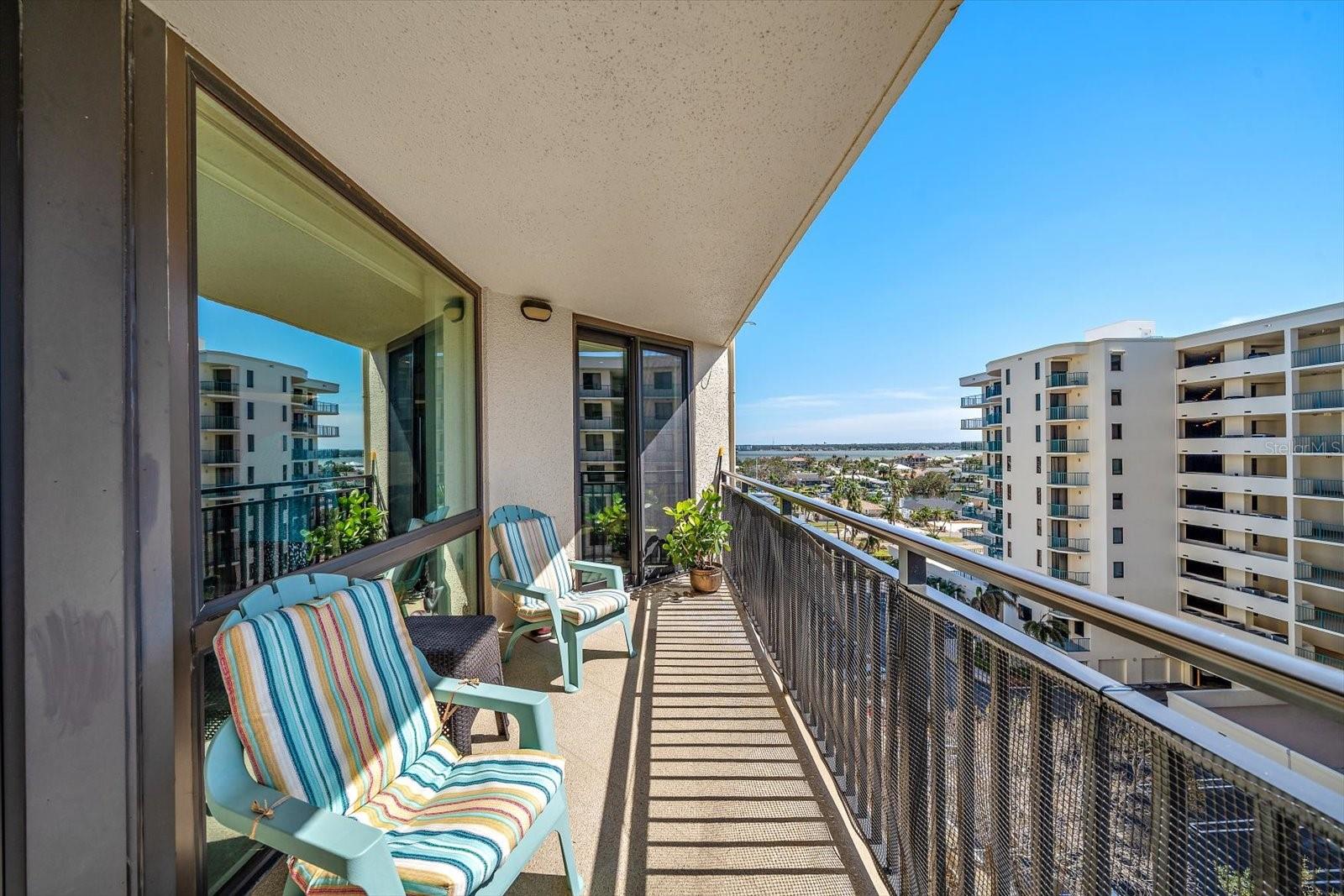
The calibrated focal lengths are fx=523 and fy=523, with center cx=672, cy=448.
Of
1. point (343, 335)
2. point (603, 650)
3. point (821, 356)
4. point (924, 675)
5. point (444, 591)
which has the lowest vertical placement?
point (603, 650)

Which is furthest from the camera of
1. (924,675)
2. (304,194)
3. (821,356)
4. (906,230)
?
(821,356)

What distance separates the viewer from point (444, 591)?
3029 mm

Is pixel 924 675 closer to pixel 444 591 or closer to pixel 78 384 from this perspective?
pixel 78 384

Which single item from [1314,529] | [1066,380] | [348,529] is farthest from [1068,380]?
[348,529]

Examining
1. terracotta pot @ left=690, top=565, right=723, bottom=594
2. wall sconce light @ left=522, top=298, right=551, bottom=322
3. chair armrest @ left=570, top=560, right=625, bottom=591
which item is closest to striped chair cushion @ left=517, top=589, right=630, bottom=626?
chair armrest @ left=570, top=560, right=625, bottom=591

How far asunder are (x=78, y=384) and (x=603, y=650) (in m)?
2.72

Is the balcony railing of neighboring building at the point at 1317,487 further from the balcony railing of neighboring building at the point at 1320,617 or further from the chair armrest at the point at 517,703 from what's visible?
the chair armrest at the point at 517,703

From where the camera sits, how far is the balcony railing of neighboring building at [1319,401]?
19.4 ft

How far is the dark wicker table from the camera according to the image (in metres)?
1.92

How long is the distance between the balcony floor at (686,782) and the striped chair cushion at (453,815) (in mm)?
396

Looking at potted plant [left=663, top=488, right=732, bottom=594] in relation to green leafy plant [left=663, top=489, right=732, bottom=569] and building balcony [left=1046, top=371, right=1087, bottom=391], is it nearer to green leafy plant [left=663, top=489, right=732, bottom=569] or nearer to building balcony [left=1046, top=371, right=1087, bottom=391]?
green leafy plant [left=663, top=489, right=732, bottom=569]

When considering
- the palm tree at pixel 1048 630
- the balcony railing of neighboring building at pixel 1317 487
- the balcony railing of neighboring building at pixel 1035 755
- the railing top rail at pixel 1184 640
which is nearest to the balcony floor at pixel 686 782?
the balcony railing of neighboring building at pixel 1035 755

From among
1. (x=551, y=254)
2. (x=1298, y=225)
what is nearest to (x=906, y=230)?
(x=1298, y=225)

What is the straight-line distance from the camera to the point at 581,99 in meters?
1.61
